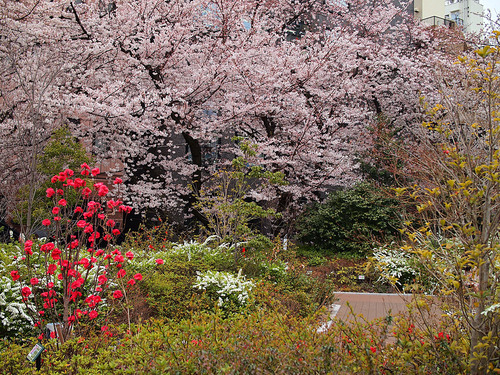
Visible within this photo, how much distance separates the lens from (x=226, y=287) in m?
7.07

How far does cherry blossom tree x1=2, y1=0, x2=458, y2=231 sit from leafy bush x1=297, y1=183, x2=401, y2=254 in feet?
4.09

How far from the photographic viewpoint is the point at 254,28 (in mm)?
14016

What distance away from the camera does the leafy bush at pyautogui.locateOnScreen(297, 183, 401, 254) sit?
1377 cm

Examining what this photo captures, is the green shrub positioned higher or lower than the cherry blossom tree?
lower

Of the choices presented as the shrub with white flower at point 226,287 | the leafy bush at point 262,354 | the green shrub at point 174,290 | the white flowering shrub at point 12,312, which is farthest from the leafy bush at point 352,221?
the white flowering shrub at point 12,312

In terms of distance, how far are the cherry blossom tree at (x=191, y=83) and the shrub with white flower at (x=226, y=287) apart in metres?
5.91

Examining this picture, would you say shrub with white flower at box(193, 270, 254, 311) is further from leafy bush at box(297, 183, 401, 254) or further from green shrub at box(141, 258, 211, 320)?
leafy bush at box(297, 183, 401, 254)

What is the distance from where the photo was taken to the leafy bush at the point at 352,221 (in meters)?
13.8

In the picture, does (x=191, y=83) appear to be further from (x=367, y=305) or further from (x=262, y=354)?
(x=262, y=354)

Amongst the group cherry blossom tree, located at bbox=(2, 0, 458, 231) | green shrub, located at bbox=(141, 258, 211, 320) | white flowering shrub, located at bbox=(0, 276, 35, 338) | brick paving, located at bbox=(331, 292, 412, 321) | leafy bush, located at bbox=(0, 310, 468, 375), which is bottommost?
brick paving, located at bbox=(331, 292, 412, 321)

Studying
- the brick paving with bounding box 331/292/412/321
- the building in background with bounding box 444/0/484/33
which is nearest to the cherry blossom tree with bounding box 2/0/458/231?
the brick paving with bounding box 331/292/412/321

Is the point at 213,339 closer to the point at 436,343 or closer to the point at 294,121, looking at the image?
the point at 436,343

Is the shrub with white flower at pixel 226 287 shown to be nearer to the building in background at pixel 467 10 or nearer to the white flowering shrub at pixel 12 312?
the white flowering shrub at pixel 12 312

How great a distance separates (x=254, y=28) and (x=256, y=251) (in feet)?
25.6
